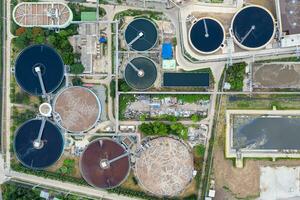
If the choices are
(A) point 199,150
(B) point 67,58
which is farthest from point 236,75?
(B) point 67,58

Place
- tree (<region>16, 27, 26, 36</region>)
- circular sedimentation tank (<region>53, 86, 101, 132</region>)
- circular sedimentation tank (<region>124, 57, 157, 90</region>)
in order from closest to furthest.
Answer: circular sedimentation tank (<region>124, 57, 157, 90</region>), circular sedimentation tank (<region>53, 86, 101, 132</region>), tree (<region>16, 27, 26, 36</region>)

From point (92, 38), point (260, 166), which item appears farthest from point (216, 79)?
point (92, 38)

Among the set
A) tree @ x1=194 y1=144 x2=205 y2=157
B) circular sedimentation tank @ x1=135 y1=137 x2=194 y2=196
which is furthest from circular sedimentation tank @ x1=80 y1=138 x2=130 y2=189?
tree @ x1=194 y1=144 x2=205 y2=157

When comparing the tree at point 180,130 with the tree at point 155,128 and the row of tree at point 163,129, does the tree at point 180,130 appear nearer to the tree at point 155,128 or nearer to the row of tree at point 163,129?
the row of tree at point 163,129

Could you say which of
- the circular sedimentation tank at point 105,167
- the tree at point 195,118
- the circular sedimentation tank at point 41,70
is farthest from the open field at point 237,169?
the circular sedimentation tank at point 41,70

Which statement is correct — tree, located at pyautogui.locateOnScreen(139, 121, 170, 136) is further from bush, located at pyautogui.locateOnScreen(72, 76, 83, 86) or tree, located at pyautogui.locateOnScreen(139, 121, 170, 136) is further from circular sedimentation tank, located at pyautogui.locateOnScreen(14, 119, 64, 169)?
circular sedimentation tank, located at pyautogui.locateOnScreen(14, 119, 64, 169)

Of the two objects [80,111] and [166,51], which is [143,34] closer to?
[166,51]
